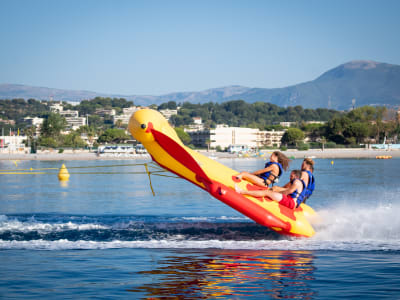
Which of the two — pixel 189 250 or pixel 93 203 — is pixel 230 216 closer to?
pixel 189 250

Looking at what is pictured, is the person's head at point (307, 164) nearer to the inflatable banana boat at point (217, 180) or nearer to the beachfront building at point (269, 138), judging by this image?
the inflatable banana boat at point (217, 180)

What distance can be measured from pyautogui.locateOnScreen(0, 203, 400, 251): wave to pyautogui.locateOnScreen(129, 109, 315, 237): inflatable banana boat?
0.41m

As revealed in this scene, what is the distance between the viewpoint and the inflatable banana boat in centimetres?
1057

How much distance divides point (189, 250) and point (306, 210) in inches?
120

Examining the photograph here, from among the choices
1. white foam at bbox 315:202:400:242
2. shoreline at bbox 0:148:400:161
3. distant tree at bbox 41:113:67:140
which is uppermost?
distant tree at bbox 41:113:67:140

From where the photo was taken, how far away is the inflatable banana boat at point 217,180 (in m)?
10.6

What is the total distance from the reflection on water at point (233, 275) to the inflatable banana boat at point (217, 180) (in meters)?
1.05

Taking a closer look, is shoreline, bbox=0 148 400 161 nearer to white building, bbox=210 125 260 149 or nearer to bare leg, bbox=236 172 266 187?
white building, bbox=210 125 260 149

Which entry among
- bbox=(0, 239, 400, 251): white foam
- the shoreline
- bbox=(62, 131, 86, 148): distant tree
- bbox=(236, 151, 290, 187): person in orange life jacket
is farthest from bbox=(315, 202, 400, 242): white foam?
bbox=(62, 131, 86, 148): distant tree

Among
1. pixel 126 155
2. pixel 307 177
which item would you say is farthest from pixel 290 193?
pixel 126 155

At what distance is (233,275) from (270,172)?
3860mm

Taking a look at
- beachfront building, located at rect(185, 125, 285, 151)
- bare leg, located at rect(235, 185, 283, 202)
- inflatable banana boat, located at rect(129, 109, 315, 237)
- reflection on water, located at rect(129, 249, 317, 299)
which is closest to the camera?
reflection on water, located at rect(129, 249, 317, 299)

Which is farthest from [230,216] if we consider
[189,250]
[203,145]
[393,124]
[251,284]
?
[203,145]

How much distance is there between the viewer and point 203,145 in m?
147
